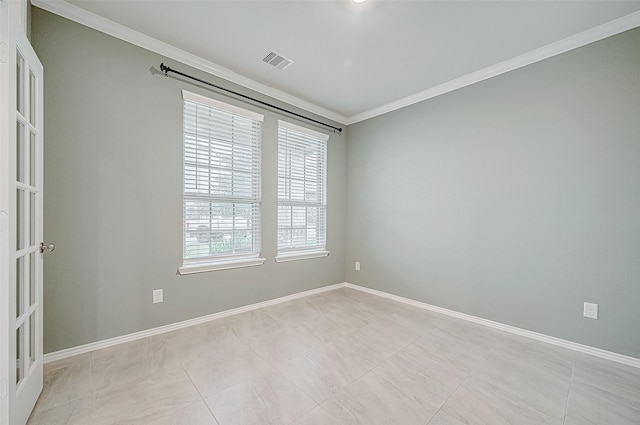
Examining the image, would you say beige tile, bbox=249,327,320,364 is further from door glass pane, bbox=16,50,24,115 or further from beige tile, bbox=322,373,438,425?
door glass pane, bbox=16,50,24,115

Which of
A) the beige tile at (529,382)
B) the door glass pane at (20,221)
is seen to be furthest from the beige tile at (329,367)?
the door glass pane at (20,221)

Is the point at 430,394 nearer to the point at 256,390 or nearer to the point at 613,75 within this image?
the point at 256,390

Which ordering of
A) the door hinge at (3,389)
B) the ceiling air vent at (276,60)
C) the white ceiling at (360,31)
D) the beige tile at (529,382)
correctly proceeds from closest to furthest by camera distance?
the door hinge at (3,389)
the beige tile at (529,382)
the white ceiling at (360,31)
the ceiling air vent at (276,60)

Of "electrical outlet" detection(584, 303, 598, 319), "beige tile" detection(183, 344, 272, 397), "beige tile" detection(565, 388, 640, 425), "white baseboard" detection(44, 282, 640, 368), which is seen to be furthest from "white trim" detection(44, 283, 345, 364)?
"electrical outlet" detection(584, 303, 598, 319)

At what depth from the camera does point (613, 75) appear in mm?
2104

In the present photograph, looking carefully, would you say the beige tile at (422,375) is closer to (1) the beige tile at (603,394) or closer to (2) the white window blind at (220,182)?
(1) the beige tile at (603,394)

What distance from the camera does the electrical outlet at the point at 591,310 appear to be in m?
2.16

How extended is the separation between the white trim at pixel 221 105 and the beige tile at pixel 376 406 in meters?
2.85

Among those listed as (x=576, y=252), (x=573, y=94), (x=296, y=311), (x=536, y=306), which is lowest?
(x=296, y=311)

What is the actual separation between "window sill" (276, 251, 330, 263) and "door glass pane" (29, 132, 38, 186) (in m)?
2.30

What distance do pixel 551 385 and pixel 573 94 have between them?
2407 millimetres

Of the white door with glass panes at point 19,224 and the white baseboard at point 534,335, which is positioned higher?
the white door with glass panes at point 19,224

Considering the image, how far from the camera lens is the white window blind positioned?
2641 millimetres

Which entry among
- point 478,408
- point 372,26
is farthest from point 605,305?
point 372,26
